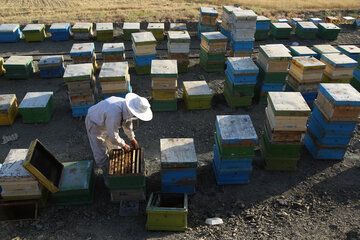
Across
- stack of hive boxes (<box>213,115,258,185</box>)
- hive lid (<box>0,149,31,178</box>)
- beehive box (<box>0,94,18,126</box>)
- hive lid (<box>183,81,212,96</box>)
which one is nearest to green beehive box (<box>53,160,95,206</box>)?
hive lid (<box>0,149,31,178</box>)

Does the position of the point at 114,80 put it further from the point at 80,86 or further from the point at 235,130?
the point at 235,130

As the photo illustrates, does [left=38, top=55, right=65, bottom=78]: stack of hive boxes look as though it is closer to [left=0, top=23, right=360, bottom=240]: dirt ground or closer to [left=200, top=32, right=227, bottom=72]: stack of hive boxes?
[left=0, top=23, right=360, bottom=240]: dirt ground

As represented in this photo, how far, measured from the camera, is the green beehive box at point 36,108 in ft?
25.4

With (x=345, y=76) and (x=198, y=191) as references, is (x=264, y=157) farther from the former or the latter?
(x=345, y=76)

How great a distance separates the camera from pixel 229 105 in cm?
877

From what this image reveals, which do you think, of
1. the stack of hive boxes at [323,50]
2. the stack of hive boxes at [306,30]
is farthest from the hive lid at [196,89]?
the stack of hive boxes at [306,30]

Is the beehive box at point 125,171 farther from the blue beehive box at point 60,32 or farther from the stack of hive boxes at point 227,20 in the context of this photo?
the blue beehive box at point 60,32

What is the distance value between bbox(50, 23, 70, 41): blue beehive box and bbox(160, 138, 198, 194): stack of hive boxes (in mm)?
10154

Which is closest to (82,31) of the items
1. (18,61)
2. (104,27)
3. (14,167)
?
(104,27)

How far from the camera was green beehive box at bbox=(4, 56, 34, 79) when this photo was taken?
9953mm

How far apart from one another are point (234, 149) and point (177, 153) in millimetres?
1064

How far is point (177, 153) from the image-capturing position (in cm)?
550

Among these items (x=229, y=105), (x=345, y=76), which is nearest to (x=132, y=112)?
(x=229, y=105)

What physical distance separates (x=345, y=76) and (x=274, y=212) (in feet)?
16.2
